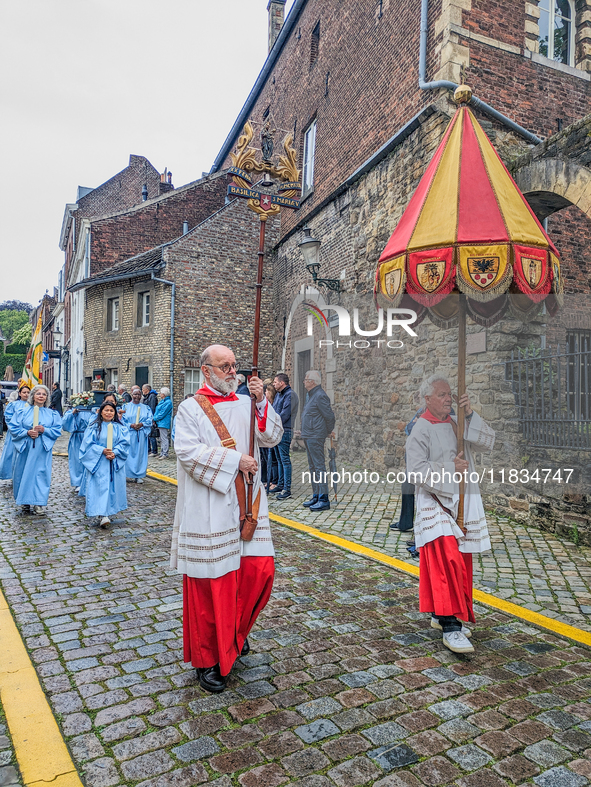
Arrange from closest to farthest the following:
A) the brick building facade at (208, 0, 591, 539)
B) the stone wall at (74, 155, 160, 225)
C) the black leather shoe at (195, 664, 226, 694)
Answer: the black leather shoe at (195, 664, 226, 694) → the brick building facade at (208, 0, 591, 539) → the stone wall at (74, 155, 160, 225)

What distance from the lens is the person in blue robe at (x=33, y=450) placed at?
25.1 feet

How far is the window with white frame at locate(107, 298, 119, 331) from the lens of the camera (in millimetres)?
22484

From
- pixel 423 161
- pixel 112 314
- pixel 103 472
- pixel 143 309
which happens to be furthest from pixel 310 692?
pixel 112 314

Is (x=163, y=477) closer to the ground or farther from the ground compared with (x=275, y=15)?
closer to the ground

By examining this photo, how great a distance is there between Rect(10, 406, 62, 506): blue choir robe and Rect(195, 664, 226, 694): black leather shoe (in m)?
5.43

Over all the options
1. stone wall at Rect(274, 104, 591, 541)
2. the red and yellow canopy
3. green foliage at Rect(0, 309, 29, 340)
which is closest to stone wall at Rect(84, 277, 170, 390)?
stone wall at Rect(274, 104, 591, 541)

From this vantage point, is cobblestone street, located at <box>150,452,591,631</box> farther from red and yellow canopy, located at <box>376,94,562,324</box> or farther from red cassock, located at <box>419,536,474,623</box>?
red and yellow canopy, located at <box>376,94,562,324</box>

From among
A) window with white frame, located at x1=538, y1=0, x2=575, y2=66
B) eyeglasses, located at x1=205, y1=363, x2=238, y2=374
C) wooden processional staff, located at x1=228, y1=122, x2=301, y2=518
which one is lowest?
eyeglasses, located at x1=205, y1=363, x2=238, y2=374

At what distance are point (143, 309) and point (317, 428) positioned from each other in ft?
47.7

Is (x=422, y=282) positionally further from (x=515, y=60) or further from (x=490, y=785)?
(x=515, y=60)

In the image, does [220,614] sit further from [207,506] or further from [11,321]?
[11,321]

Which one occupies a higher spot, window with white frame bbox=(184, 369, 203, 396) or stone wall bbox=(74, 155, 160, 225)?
stone wall bbox=(74, 155, 160, 225)

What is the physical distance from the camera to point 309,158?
53.8 ft

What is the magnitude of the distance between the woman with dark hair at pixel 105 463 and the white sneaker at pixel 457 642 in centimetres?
471
